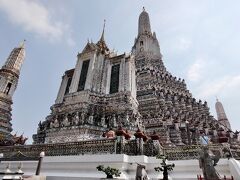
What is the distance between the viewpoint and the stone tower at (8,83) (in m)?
25.1

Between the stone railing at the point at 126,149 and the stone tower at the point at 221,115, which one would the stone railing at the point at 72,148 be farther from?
the stone tower at the point at 221,115

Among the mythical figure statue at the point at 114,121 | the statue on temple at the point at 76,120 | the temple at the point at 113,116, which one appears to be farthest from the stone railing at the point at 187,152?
the statue on temple at the point at 76,120

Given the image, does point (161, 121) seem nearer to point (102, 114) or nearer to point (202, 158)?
point (102, 114)

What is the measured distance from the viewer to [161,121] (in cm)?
2567

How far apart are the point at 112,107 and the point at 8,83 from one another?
686 inches

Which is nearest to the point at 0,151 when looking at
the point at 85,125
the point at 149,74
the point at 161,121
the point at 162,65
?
the point at 85,125

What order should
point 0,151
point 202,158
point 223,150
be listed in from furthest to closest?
point 0,151 → point 223,150 → point 202,158

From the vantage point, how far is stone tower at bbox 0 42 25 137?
25.1 m

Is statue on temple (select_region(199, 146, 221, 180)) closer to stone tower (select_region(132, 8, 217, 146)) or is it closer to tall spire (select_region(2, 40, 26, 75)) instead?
stone tower (select_region(132, 8, 217, 146))

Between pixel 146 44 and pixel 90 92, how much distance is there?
103ft

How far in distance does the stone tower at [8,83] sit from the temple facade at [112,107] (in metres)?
4.45

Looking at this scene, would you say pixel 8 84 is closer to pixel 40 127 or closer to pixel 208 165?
pixel 40 127

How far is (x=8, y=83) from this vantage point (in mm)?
28875

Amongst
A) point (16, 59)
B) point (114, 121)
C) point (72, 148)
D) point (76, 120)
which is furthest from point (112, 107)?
point (16, 59)
